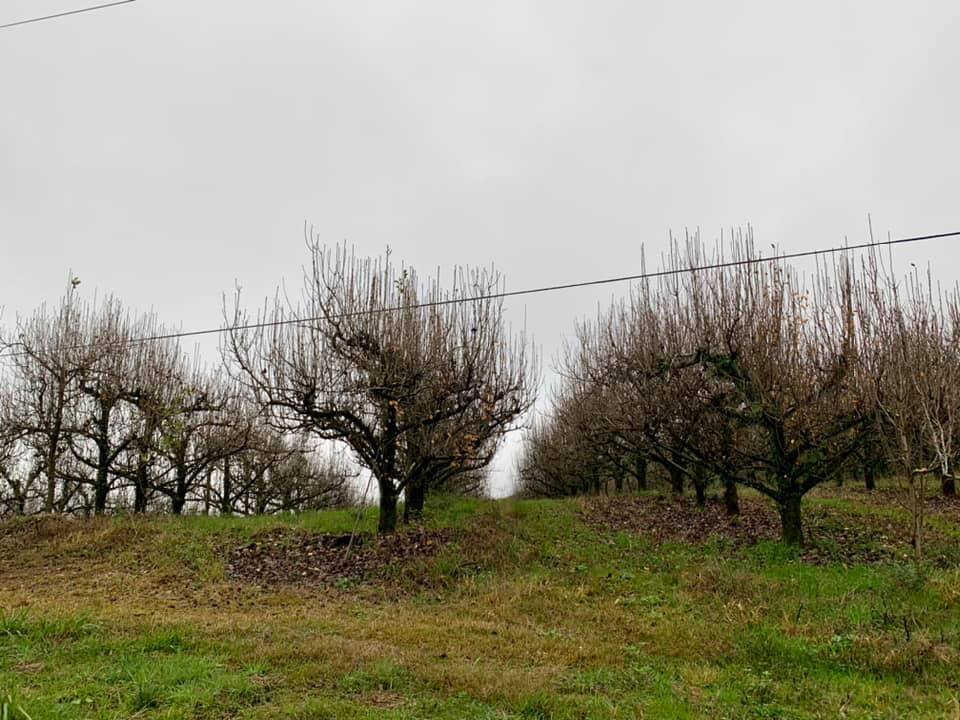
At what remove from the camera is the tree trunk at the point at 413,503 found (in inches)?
547

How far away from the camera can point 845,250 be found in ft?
36.2

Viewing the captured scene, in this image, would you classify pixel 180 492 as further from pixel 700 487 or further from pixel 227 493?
pixel 700 487

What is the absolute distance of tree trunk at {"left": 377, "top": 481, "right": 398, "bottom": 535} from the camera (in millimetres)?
12234

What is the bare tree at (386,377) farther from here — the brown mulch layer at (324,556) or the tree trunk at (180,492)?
the tree trunk at (180,492)

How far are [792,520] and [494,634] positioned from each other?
6.42 m

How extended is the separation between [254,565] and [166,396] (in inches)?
329

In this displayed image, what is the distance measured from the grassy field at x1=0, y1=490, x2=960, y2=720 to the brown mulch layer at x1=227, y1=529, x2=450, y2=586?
313 mm

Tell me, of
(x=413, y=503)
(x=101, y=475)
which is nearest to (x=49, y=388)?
(x=101, y=475)

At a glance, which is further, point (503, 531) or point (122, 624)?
point (503, 531)

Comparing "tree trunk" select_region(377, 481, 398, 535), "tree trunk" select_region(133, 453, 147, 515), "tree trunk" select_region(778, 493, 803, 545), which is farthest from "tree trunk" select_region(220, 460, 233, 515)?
"tree trunk" select_region(778, 493, 803, 545)

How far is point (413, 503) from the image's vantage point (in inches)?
576

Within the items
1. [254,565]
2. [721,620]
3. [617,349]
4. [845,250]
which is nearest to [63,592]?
[254,565]

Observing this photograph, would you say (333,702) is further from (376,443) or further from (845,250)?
(845,250)

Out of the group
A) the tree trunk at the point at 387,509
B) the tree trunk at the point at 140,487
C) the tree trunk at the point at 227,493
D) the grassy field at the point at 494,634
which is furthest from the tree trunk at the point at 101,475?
the tree trunk at the point at 387,509
